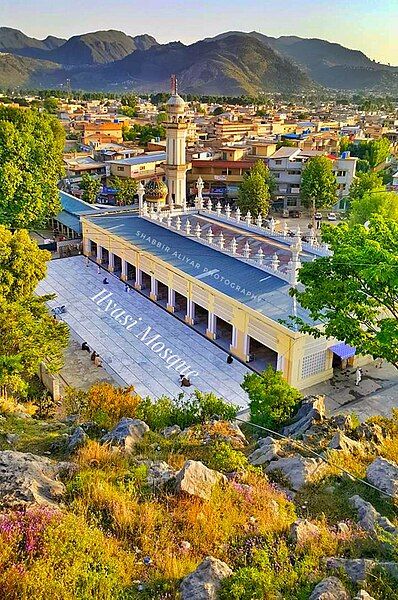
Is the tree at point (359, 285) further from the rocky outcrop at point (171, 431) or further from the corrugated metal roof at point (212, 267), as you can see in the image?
the corrugated metal roof at point (212, 267)

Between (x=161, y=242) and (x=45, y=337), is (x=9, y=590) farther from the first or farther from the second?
(x=161, y=242)

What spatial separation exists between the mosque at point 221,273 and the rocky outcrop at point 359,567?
27.2ft

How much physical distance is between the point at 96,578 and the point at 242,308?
42.2ft

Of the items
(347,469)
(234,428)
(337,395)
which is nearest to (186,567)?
(347,469)

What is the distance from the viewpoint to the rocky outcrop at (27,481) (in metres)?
6.33

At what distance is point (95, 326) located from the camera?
69.0 feet

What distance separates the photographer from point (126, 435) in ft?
30.2

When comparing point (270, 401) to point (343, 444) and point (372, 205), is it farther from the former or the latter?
point (372, 205)

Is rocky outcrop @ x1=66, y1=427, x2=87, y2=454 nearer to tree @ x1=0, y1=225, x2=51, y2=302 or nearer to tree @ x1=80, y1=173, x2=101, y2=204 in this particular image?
tree @ x1=0, y1=225, x2=51, y2=302

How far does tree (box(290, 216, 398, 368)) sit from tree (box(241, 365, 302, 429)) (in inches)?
61.3

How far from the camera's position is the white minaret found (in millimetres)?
32219

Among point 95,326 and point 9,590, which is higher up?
point 9,590

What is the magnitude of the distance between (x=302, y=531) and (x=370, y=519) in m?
1.20

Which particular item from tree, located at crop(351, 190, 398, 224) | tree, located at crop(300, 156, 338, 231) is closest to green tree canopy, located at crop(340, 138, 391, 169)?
tree, located at crop(300, 156, 338, 231)
